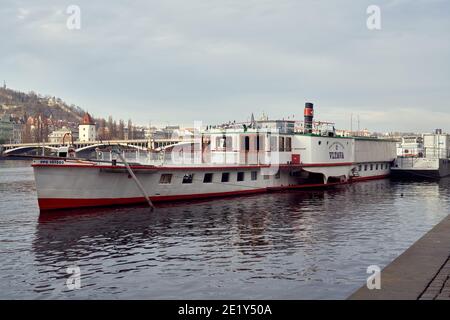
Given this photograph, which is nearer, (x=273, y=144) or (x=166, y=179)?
(x=166, y=179)

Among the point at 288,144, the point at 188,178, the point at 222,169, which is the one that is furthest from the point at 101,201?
the point at 288,144

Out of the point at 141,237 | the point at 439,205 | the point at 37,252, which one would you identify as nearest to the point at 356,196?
the point at 439,205

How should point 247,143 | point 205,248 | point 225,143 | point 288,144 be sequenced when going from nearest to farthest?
point 205,248, point 225,143, point 247,143, point 288,144

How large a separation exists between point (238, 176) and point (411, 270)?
24140 mm

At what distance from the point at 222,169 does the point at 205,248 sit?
15489 mm

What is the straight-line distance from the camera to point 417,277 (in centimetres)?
895

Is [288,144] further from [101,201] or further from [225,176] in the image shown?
[101,201]

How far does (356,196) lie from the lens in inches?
1332

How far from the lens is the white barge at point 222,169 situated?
2484 cm

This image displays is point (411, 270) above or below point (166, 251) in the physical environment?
above

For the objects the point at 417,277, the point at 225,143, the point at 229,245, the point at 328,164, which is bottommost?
the point at 229,245

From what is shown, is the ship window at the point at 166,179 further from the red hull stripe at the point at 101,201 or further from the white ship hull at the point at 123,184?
the red hull stripe at the point at 101,201

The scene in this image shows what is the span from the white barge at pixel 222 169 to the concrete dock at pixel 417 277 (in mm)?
17586
